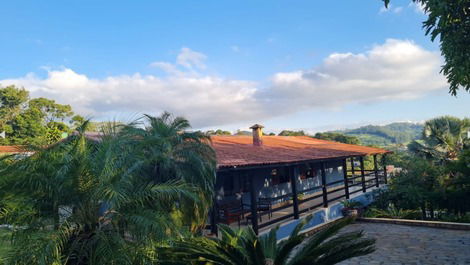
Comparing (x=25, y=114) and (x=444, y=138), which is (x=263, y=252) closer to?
(x=444, y=138)

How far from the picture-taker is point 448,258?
843 cm

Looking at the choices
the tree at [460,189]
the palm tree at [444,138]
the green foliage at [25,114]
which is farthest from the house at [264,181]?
the green foliage at [25,114]

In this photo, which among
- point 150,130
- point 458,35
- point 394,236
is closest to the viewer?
point 458,35

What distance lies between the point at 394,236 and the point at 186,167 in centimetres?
829

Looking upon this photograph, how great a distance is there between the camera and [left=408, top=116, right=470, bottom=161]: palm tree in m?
20.9

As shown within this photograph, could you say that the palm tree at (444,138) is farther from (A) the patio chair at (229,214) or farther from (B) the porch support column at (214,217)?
(B) the porch support column at (214,217)

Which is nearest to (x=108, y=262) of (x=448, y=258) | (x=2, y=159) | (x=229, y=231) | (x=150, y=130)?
(x=229, y=231)

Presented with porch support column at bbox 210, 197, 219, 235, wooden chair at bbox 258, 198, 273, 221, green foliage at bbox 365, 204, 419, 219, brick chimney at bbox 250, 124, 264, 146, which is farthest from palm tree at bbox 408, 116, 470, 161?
porch support column at bbox 210, 197, 219, 235

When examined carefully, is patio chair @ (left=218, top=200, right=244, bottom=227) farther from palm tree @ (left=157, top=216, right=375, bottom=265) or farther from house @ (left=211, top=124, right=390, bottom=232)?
palm tree @ (left=157, top=216, right=375, bottom=265)

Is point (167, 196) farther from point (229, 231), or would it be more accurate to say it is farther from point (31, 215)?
point (31, 215)

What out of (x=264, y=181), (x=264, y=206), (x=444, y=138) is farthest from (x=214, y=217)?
(x=444, y=138)

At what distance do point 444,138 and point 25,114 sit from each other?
43.5m

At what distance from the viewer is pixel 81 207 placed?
611cm

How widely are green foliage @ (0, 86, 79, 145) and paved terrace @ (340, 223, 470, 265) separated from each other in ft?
109
